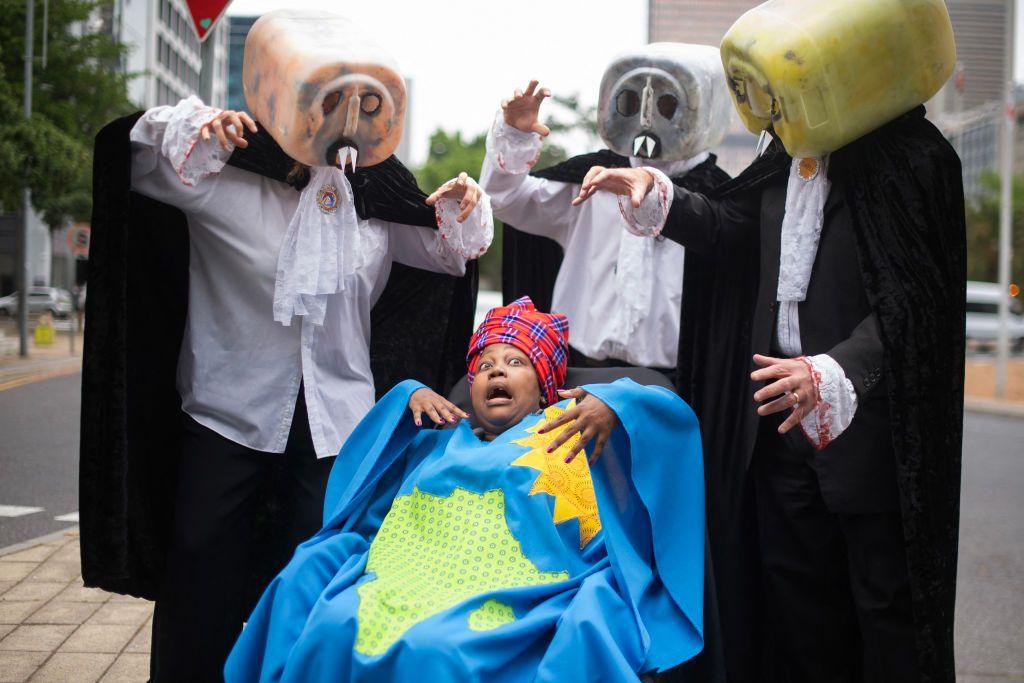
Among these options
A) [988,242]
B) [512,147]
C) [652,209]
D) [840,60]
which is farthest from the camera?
[988,242]

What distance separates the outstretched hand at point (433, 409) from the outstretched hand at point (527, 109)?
37.8 inches

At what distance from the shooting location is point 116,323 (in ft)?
10.4

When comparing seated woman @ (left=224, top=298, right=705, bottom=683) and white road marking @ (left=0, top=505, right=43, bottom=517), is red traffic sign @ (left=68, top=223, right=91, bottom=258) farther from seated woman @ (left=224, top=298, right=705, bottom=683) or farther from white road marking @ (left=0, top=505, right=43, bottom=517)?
seated woman @ (left=224, top=298, right=705, bottom=683)

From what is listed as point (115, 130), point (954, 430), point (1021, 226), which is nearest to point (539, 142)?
point (115, 130)

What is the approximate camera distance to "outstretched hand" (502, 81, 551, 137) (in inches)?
132

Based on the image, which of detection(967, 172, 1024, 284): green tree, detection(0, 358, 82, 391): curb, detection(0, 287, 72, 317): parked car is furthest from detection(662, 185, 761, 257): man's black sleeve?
detection(967, 172, 1024, 284): green tree

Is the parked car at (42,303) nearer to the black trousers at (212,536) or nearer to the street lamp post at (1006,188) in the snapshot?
the street lamp post at (1006,188)

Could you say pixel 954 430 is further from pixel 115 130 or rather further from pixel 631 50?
pixel 115 130

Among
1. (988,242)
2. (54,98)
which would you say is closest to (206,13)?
(54,98)

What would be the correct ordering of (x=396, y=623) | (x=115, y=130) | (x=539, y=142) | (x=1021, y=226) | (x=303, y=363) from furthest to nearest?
(x=1021, y=226) → (x=539, y=142) → (x=303, y=363) → (x=115, y=130) → (x=396, y=623)

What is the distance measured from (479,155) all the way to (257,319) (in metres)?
55.6

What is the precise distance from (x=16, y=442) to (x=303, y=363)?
7177mm

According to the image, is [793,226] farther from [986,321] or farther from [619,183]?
[986,321]

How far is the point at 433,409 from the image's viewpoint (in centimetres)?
306
